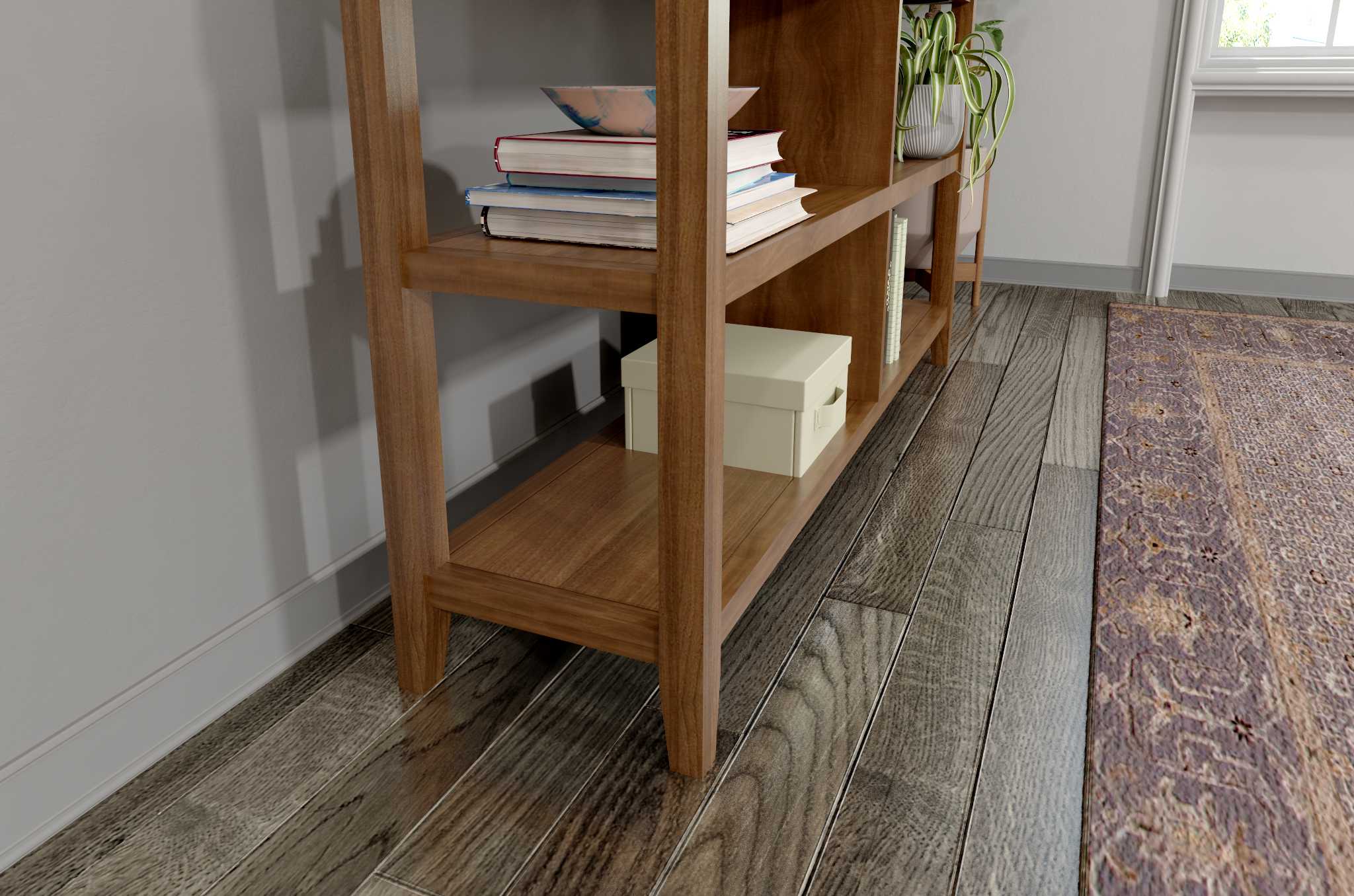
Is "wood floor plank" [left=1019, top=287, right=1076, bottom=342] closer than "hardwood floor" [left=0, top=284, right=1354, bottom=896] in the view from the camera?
No

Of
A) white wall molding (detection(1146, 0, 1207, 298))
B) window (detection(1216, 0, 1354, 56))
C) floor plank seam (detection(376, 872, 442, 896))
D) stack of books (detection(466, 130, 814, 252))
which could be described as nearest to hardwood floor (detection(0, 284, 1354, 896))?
floor plank seam (detection(376, 872, 442, 896))

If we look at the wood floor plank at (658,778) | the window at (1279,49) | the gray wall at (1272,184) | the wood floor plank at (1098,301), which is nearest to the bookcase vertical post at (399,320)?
the wood floor plank at (658,778)

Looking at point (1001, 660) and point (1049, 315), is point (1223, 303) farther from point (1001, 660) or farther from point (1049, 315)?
point (1001, 660)

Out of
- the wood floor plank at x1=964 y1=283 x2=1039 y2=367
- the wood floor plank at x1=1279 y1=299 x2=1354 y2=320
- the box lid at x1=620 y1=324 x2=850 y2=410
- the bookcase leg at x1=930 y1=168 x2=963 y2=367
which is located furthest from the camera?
the wood floor plank at x1=1279 y1=299 x2=1354 y2=320

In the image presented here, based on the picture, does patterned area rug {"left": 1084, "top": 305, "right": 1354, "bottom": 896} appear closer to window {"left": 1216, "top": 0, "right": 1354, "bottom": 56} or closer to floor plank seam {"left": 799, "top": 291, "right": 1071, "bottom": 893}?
floor plank seam {"left": 799, "top": 291, "right": 1071, "bottom": 893}

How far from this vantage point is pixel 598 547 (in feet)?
3.17

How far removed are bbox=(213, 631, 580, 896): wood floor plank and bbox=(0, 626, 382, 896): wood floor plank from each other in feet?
0.36

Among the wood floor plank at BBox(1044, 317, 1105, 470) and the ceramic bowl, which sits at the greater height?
the ceramic bowl

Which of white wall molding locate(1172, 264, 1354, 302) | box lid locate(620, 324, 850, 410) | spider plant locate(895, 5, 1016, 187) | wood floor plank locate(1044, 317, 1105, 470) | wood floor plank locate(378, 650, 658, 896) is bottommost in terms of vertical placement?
wood floor plank locate(378, 650, 658, 896)

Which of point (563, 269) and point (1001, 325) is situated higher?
point (563, 269)

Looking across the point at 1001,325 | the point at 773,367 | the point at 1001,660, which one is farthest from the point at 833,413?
the point at 1001,325

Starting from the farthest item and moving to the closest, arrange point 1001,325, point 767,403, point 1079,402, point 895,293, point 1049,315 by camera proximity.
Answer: point 1049,315
point 1001,325
point 1079,402
point 895,293
point 767,403

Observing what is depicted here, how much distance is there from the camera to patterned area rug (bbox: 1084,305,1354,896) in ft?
2.53

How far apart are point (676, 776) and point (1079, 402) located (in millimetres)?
1273
